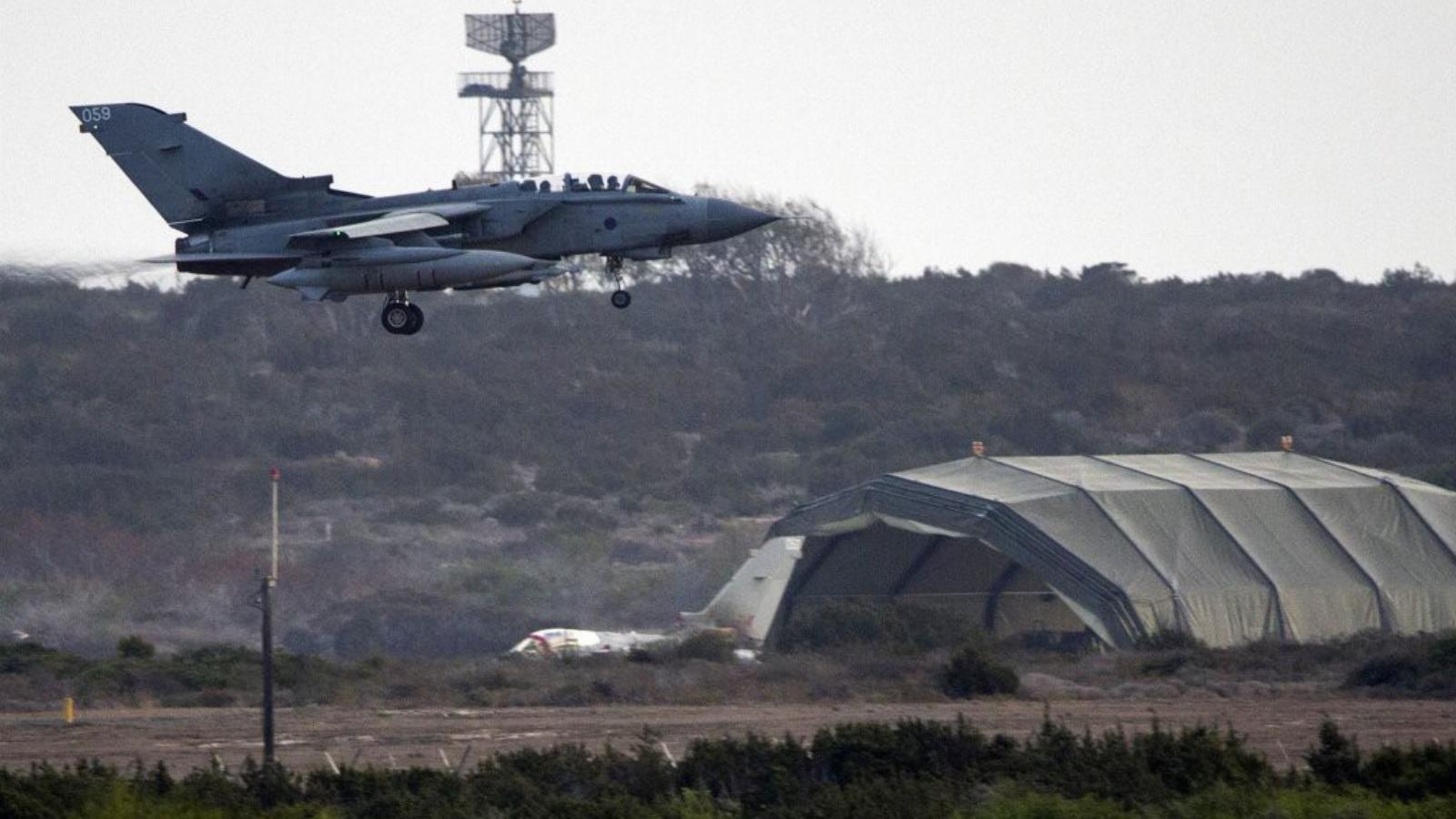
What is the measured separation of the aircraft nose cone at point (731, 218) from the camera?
28.8 m

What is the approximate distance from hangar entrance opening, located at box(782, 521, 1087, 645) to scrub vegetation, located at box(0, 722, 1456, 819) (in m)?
20.1

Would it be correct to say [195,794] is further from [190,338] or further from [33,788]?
[190,338]

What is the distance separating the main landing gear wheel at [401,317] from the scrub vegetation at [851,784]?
28.3ft

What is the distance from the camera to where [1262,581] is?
125 feet

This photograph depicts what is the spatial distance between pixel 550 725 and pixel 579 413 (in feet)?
138

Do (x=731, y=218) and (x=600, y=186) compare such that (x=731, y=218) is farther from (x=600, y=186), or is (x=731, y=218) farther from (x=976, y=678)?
(x=976, y=678)

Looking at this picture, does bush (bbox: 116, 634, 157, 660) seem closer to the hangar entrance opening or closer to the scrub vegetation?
the hangar entrance opening

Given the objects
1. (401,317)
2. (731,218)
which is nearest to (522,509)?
(401,317)

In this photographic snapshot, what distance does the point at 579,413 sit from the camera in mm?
70562

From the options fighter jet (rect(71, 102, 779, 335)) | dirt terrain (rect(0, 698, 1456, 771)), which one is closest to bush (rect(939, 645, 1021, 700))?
dirt terrain (rect(0, 698, 1456, 771))

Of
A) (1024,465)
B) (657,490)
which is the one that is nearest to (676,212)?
(1024,465)

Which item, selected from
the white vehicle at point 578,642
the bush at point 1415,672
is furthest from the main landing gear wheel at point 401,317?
the bush at point 1415,672

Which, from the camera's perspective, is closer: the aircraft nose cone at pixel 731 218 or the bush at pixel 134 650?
the aircraft nose cone at pixel 731 218

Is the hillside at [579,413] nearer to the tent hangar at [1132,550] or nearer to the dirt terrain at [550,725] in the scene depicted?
the tent hangar at [1132,550]
